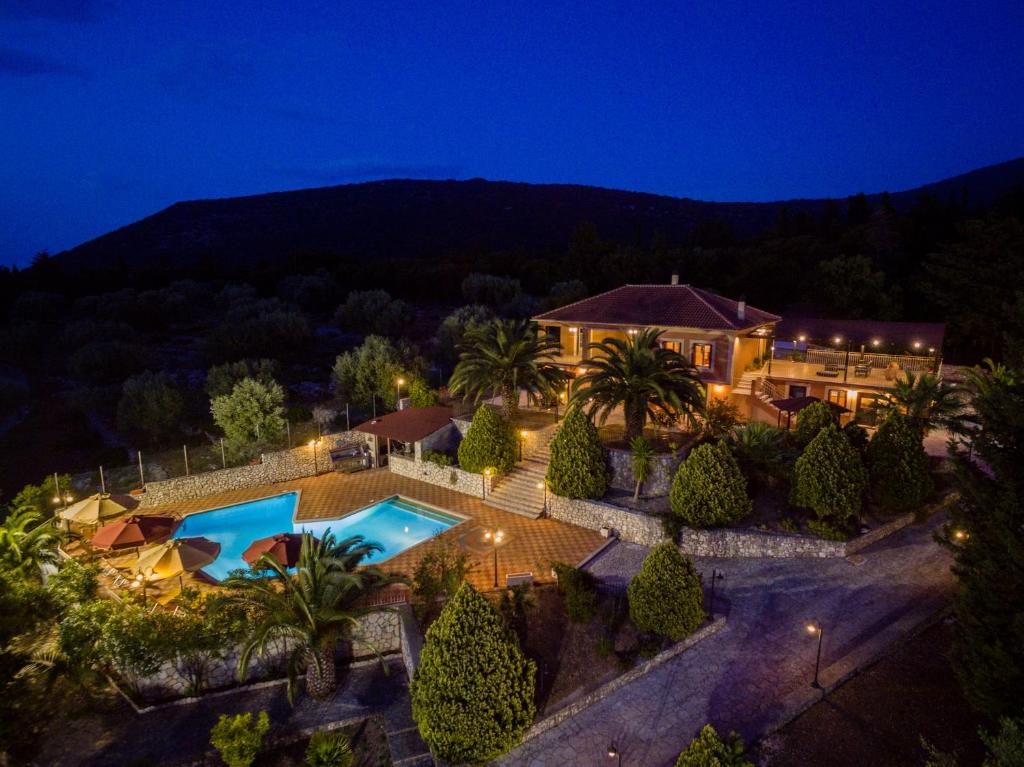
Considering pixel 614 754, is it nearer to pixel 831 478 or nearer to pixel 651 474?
pixel 831 478

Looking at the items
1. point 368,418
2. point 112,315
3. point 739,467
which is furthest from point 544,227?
point 739,467

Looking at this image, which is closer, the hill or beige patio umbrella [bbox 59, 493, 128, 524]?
beige patio umbrella [bbox 59, 493, 128, 524]

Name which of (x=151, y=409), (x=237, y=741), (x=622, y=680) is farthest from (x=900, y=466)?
(x=151, y=409)

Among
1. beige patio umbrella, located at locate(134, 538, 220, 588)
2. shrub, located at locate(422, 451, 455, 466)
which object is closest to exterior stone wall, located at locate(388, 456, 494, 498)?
shrub, located at locate(422, 451, 455, 466)

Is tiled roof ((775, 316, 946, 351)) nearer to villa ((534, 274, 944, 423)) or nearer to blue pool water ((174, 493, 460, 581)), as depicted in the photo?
villa ((534, 274, 944, 423))

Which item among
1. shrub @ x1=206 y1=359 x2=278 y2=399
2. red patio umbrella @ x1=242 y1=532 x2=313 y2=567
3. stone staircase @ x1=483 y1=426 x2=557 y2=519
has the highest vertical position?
shrub @ x1=206 y1=359 x2=278 y2=399

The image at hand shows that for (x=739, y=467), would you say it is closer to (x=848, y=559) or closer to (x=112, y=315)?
(x=848, y=559)
